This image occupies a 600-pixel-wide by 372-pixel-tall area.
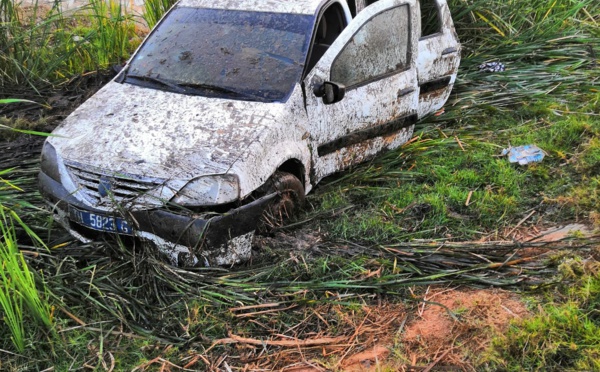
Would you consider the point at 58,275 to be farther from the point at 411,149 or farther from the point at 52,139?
the point at 411,149

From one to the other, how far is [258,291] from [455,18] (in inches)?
211

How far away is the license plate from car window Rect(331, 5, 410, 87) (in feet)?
6.36

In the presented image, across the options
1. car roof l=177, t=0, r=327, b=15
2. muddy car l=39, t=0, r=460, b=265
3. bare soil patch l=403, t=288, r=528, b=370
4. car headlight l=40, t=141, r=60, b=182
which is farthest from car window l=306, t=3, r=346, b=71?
bare soil patch l=403, t=288, r=528, b=370

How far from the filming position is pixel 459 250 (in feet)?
14.4

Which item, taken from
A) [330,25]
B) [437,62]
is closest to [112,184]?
[330,25]

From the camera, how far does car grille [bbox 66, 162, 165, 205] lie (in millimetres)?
4219

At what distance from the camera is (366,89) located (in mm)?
5430

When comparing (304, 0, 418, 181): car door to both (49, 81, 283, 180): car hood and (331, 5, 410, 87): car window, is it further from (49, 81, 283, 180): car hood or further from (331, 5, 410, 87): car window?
(49, 81, 283, 180): car hood

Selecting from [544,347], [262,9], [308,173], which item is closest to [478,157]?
[308,173]

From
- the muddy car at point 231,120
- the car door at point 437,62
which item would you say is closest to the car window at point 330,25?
the muddy car at point 231,120

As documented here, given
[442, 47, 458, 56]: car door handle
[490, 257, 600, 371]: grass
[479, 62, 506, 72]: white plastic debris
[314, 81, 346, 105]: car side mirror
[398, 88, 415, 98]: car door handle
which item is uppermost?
[314, 81, 346, 105]: car side mirror

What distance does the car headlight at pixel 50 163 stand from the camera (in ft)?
15.0

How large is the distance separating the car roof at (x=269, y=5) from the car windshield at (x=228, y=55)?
50 millimetres

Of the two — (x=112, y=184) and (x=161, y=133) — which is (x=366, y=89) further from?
(x=112, y=184)
